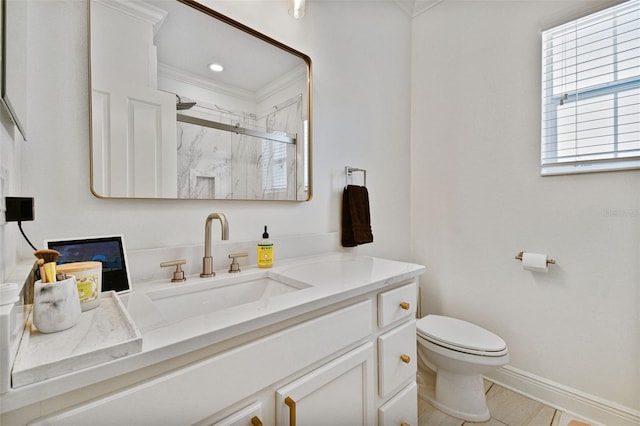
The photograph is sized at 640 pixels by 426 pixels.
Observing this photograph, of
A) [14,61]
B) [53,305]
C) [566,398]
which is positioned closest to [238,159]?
[14,61]

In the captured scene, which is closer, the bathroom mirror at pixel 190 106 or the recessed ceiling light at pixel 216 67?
the bathroom mirror at pixel 190 106

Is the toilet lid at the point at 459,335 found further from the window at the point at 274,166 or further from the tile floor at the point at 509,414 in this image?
the window at the point at 274,166

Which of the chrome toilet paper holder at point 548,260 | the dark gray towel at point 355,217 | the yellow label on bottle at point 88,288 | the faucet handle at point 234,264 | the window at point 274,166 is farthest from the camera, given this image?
the dark gray towel at point 355,217

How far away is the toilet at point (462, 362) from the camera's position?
4.52 ft

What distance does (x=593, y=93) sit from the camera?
1471 mm

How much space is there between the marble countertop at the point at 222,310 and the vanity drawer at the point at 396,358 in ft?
0.65

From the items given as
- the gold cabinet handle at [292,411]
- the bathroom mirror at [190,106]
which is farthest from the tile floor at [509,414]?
the bathroom mirror at [190,106]

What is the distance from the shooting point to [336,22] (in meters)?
1.65

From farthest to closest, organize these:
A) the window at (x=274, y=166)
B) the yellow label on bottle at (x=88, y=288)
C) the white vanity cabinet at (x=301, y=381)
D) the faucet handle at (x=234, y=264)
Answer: the window at (x=274, y=166), the faucet handle at (x=234, y=264), the yellow label on bottle at (x=88, y=288), the white vanity cabinet at (x=301, y=381)

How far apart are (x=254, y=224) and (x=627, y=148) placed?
1.77 metres

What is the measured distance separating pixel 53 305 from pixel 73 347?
10cm

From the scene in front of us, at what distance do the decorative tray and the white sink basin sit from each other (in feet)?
0.84

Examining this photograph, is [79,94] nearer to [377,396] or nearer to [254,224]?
[254,224]

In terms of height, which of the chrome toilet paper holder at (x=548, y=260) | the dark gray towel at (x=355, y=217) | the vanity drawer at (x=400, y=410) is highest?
the dark gray towel at (x=355, y=217)
